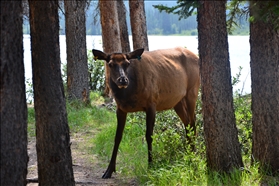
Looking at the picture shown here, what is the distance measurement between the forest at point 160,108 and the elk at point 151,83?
0.06 feet

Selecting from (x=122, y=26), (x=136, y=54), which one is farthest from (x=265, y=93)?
(x=122, y=26)

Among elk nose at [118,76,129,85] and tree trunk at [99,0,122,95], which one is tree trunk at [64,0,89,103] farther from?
elk nose at [118,76,129,85]

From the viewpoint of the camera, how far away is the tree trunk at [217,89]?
6.51 meters

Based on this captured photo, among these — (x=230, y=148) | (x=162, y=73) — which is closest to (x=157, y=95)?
(x=162, y=73)

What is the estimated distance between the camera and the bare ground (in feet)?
24.7

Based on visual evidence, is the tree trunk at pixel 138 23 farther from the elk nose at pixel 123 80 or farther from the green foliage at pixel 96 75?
the elk nose at pixel 123 80

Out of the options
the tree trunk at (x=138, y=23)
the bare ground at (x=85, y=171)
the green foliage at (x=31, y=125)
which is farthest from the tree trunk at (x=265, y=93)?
the tree trunk at (x=138, y=23)

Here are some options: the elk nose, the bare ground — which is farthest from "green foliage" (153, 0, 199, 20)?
the bare ground

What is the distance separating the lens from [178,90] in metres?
9.30

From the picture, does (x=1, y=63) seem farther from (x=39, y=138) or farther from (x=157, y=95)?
(x=157, y=95)

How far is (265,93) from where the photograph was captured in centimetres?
692

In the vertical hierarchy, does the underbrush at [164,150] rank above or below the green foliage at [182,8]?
below

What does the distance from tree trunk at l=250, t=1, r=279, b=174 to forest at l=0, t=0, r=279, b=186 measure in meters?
0.01

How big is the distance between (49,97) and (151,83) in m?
3.17
